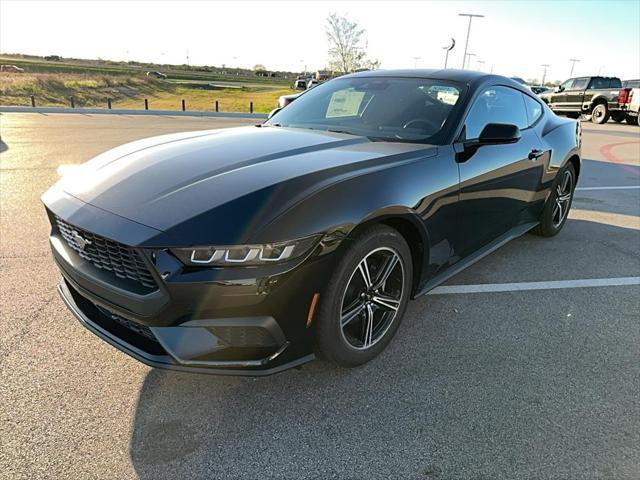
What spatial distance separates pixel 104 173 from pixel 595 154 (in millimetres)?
12275

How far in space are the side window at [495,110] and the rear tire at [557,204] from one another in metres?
0.95

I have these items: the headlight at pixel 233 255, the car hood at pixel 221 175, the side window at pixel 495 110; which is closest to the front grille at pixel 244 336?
the headlight at pixel 233 255

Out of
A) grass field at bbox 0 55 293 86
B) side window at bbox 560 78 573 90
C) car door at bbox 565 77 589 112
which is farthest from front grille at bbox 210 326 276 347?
grass field at bbox 0 55 293 86

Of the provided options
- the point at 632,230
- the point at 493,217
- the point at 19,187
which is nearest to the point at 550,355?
the point at 493,217

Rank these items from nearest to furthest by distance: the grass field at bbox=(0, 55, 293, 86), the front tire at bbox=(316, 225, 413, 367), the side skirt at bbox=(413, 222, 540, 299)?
the front tire at bbox=(316, 225, 413, 367) → the side skirt at bbox=(413, 222, 540, 299) → the grass field at bbox=(0, 55, 293, 86)

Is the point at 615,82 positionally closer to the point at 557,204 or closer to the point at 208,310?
the point at 557,204

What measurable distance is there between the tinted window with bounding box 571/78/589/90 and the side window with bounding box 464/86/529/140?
21481 mm

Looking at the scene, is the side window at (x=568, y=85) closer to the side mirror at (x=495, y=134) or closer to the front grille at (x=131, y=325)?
the side mirror at (x=495, y=134)

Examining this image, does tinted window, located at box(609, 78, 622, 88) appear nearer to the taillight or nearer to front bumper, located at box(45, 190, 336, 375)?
the taillight

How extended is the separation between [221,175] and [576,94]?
24486mm

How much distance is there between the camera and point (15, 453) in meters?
1.91

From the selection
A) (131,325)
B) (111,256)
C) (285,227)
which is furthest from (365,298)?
(111,256)

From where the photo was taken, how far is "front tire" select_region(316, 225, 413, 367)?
2.24 meters

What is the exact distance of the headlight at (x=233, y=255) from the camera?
1.89 m
